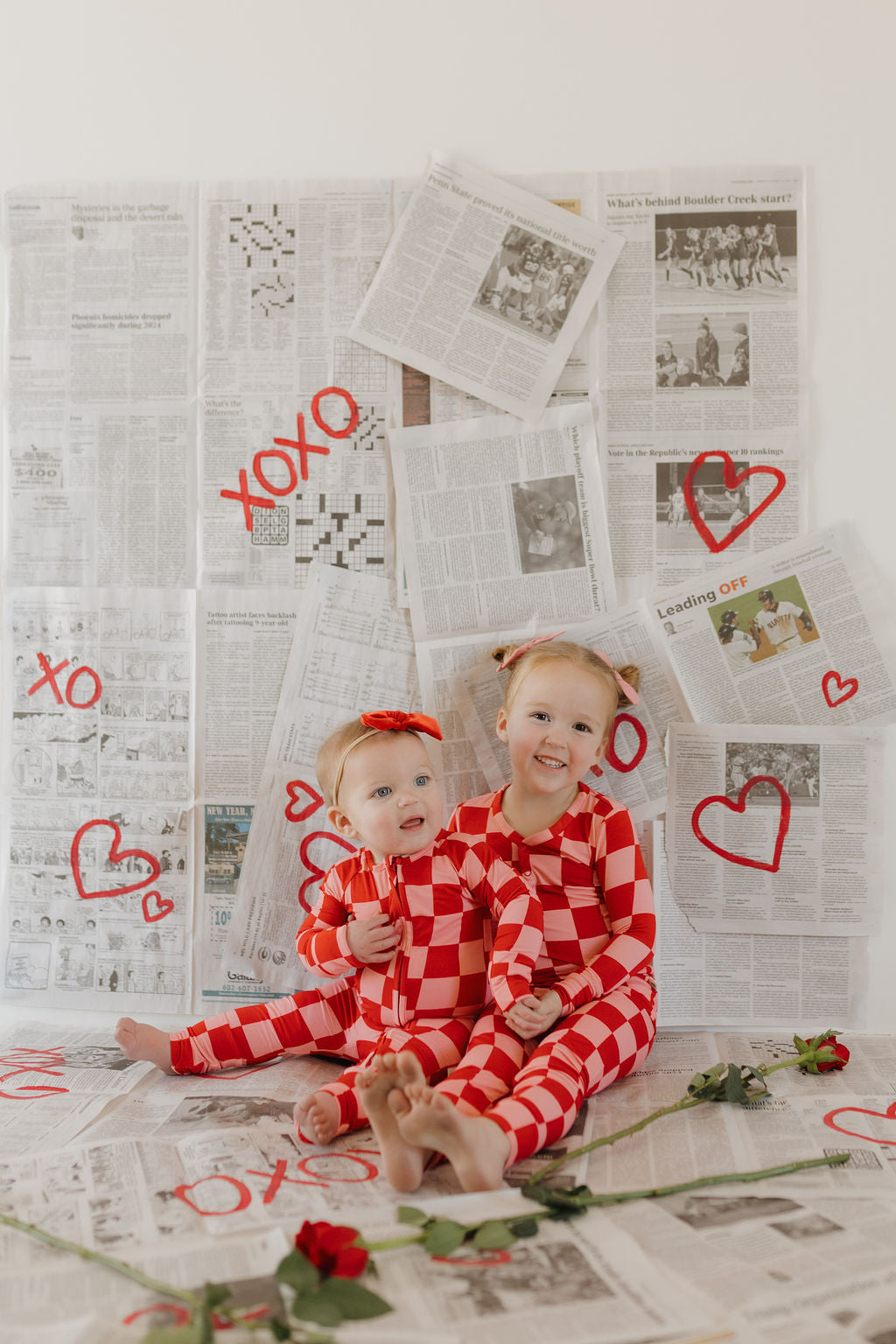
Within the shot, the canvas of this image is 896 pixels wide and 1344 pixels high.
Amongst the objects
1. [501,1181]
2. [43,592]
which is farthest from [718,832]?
[43,592]

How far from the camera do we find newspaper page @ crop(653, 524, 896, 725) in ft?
4.78

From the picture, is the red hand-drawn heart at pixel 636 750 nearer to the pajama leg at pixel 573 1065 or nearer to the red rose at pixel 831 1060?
the pajama leg at pixel 573 1065

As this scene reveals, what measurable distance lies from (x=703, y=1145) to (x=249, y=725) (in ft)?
2.90

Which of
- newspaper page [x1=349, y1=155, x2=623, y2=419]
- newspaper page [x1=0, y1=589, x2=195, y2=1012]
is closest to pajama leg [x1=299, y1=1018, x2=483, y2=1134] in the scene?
newspaper page [x1=0, y1=589, x2=195, y2=1012]

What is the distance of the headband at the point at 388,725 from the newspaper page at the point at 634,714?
196mm

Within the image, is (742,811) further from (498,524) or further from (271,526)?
(271,526)

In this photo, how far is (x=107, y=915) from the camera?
1.56m

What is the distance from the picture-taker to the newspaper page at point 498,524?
149 cm

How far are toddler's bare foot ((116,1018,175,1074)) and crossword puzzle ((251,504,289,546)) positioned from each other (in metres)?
0.74

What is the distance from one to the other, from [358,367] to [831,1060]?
1.23 m

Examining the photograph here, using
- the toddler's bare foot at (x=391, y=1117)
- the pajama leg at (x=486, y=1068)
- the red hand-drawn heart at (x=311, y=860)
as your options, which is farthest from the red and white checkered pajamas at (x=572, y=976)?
the red hand-drawn heart at (x=311, y=860)

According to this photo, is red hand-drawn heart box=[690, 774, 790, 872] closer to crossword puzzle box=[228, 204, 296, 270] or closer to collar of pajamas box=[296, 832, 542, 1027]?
collar of pajamas box=[296, 832, 542, 1027]

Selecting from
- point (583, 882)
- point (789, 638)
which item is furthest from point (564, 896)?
point (789, 638)

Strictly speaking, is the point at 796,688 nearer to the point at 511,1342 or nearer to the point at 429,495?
the point at 429,495
